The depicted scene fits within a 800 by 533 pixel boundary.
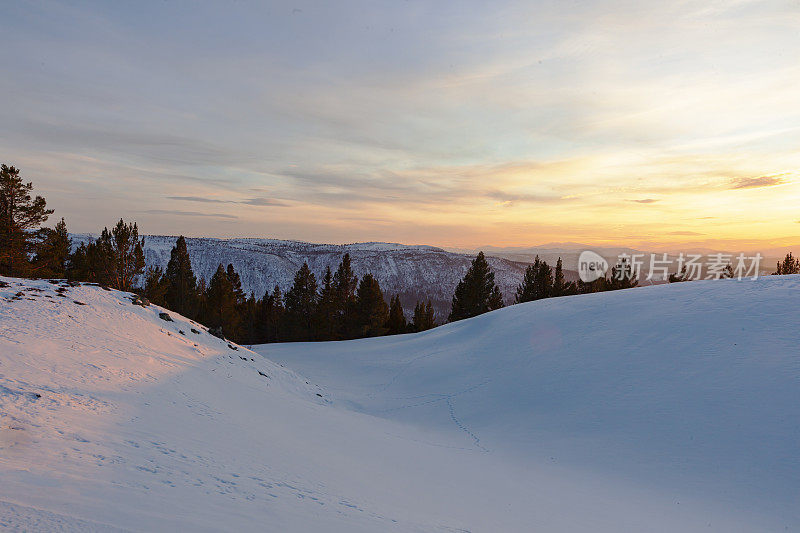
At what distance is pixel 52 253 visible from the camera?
2812cm

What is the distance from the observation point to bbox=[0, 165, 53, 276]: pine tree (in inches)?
938

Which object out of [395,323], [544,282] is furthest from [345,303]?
[544,282]

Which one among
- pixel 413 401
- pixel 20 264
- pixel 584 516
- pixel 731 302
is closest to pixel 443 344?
pixel 413 401

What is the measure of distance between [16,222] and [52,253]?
4.03 meters

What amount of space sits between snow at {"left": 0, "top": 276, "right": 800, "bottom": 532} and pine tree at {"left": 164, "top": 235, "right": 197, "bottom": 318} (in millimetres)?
29500

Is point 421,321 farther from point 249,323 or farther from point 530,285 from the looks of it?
point 249,323

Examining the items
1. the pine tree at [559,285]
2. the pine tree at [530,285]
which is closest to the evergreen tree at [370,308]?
the pine tree at [530,285]

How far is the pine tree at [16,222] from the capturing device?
78.1 feet

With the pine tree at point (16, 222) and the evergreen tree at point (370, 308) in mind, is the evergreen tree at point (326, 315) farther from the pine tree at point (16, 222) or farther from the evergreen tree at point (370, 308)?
the pine tree at point (16, 222)

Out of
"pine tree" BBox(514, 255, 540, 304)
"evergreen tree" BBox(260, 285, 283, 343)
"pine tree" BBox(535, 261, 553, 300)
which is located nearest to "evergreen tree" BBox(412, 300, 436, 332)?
"pine tree" BBox(514, 255, 540, 304)

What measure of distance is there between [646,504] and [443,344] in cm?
1689

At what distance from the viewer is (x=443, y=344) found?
24484 millimetres

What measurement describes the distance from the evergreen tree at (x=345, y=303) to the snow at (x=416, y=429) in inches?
1053

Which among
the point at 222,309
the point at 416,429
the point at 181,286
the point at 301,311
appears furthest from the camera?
the point at 301,311
